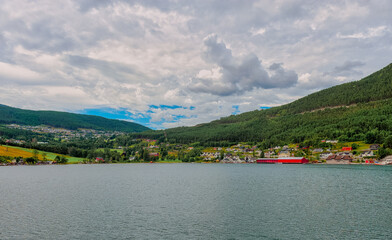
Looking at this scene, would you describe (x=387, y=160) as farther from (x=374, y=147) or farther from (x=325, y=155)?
(x=325, y=155)

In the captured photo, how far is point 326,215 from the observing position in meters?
39.2

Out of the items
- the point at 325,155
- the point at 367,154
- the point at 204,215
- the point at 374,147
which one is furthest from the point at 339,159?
the point at 204,215

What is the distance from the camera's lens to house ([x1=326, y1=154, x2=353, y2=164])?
161 meters

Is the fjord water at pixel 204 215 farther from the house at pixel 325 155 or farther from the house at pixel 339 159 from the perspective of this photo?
the house at pixel 325 155

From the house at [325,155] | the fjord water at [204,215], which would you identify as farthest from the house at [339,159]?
the fjord water at [204,215]

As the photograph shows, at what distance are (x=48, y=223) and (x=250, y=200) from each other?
116 feet

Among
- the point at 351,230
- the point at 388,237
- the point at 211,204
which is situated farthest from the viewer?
the point at 211,204

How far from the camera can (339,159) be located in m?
165

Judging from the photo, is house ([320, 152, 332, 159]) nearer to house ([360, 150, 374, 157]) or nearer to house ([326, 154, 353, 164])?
house ([326, 154, 353, 164])

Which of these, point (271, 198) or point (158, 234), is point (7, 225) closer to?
point (158, 234)

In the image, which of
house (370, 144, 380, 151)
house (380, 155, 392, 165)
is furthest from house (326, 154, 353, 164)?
house (380, 155, 392, 165)

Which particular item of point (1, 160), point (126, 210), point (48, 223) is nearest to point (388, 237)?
point (126, 210)

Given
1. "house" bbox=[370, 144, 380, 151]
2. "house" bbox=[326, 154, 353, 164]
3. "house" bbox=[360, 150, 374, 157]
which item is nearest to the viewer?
"house" bbox=[360, 150, 374, 157]

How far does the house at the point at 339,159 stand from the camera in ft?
529
